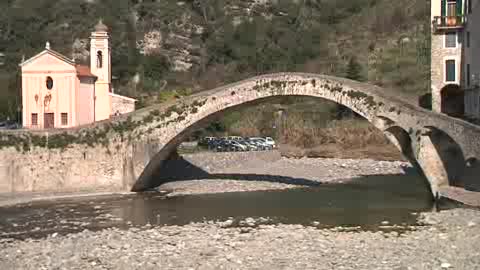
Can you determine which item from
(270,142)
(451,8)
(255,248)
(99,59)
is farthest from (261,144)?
(255,248)

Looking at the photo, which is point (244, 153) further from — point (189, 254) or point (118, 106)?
point (189, 254)

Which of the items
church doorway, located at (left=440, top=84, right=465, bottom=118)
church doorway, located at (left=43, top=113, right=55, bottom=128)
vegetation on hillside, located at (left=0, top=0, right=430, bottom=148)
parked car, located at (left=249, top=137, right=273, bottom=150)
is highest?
→ vegetation on hillside, located at (left=0, top=0, right=430, bottom=148)

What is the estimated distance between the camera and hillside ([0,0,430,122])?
79.4m

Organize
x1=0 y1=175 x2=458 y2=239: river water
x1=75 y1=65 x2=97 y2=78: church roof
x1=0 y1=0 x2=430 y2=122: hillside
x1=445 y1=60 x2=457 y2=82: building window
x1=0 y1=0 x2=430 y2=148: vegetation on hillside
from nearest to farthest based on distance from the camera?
x1=0 y1=175 x2=458 y2=239: river water → x1=445 y1=60 x2=457 y2=82: building window → x1=75 y1=65 x2=97 y2=78: church roof → x1=0 y1=0 x2=430 y2=148: vegetation on hillside → x1=0 y1=0 x2=430 y2=122: hillside

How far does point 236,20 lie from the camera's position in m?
98.4

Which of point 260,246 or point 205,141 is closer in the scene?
point 260,246

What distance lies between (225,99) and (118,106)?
9.79 metres

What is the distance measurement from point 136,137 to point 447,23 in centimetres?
1608

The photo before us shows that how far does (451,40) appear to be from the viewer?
1324 inches

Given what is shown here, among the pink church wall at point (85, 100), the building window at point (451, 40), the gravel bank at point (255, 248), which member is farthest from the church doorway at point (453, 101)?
the pink church wall at point (85, 100)

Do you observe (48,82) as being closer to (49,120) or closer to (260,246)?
(49,120)

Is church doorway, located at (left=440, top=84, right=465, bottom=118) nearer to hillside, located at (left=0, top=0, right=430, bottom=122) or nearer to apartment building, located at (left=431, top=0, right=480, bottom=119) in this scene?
apartment building, located at (left=431, top=0, right=480, bottom=119)

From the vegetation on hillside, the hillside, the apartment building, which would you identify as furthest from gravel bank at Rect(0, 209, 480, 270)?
the hillside

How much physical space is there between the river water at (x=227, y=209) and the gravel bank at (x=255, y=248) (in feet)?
→ 5.89
